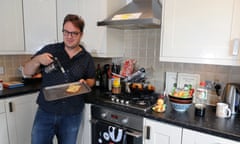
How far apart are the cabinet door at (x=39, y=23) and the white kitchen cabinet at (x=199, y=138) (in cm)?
167

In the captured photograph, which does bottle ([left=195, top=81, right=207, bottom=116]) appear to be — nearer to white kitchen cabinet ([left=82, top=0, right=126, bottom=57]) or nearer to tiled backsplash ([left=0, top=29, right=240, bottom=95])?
tiled backsplash ([left=0, top=29, right=240, bottom=95])

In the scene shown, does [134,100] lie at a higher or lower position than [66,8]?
lower

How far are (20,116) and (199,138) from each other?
5.47ft

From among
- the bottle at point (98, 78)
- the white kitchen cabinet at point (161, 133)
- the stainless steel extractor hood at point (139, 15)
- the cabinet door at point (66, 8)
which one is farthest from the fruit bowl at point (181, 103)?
the cabinet door at point (66, 8)

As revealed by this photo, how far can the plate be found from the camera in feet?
4.44

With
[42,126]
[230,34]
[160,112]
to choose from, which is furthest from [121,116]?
[230,34]

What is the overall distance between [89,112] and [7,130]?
2.75 ft

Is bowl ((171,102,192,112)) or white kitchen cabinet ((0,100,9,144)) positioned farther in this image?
white kitchen cabinet ((0,100,9,144))

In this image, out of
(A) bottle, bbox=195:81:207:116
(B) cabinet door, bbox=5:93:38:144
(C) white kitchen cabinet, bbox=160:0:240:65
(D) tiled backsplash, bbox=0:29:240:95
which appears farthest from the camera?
(B) cabinet door, bbox=5:93:38:144

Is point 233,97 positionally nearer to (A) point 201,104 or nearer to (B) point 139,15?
(A) point 201,104

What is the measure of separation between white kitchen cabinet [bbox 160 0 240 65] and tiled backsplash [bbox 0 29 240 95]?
12.3 inches

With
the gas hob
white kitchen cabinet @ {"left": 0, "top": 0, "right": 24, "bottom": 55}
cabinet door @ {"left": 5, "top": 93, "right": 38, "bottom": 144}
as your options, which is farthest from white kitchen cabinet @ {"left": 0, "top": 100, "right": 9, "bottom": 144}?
the gas hob

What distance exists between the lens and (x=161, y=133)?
133 cm

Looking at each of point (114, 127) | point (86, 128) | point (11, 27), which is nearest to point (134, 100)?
point (114, 127)
